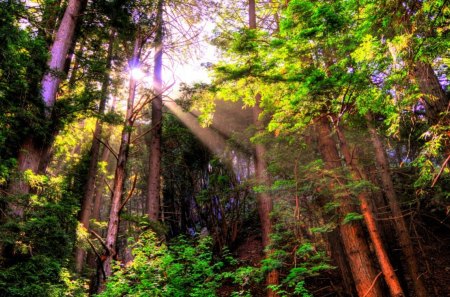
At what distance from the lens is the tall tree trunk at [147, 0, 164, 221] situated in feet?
28.5

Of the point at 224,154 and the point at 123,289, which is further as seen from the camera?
the point at 224,154

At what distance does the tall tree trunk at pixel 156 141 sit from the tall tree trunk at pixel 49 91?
254 cm

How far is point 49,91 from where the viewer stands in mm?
6918

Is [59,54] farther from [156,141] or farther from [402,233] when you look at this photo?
[402,233]

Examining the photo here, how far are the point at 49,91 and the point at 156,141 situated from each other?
11.8 ft

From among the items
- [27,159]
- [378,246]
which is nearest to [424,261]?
[378,246]

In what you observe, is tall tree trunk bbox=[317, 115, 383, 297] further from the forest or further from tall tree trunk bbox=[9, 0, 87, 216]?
tall tree trunk bbox=[9, 0, 87, 216]

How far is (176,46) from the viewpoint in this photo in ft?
34.1

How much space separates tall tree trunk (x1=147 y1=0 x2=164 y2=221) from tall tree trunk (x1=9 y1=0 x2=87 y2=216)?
2.54m

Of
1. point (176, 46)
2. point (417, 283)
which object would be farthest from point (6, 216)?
point (417, 283)

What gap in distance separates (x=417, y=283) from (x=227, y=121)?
32.0ft

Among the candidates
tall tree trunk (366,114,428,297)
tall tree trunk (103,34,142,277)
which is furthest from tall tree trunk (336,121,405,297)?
tall tree trunk (103,34,142,277)

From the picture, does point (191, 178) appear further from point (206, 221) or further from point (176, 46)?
point (176, 46)

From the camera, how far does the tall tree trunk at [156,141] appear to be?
8.68 meters
